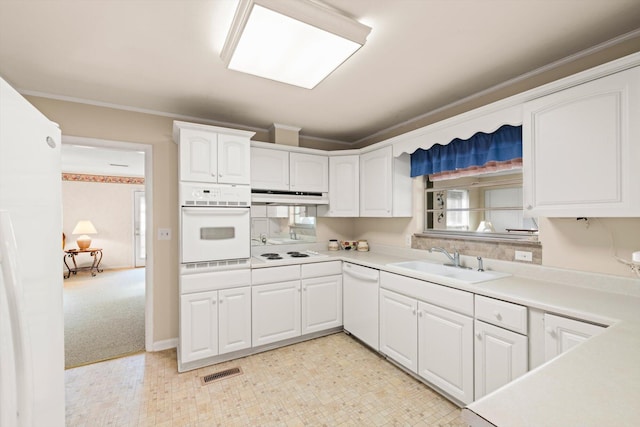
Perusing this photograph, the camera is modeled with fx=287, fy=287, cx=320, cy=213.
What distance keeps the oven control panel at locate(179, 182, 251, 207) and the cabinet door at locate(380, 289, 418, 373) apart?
1584 mm

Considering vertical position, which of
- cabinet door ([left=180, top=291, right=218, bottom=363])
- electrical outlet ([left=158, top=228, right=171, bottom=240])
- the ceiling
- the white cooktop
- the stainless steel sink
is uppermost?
the ceiling

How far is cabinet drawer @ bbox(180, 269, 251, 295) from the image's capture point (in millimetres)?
A: 2495

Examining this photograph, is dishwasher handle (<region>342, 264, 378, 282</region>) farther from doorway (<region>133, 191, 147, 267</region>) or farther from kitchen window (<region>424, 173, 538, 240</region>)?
doorway (<region>133, 191, 147, 267</region>)

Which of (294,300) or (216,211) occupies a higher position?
(216,211)

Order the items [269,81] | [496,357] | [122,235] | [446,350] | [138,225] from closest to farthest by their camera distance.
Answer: [496,357] < [446,350] < [269,81] < [122,235] < [138,225]

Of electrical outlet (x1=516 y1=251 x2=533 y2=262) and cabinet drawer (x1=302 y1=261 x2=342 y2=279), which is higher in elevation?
electrical outlet (x1=516 y1=251 x2=533 y2=262)

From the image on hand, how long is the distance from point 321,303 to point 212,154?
1863mm

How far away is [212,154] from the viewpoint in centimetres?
263

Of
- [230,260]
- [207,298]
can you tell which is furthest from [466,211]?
[207,298]

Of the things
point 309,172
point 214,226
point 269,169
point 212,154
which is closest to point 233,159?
point 212,154

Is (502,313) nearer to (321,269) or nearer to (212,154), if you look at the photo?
(321,269)

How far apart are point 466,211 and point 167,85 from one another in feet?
9.53

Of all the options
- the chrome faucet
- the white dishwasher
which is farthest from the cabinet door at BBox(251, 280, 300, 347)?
the chrome faucet

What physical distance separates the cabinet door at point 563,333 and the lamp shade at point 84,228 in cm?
796
